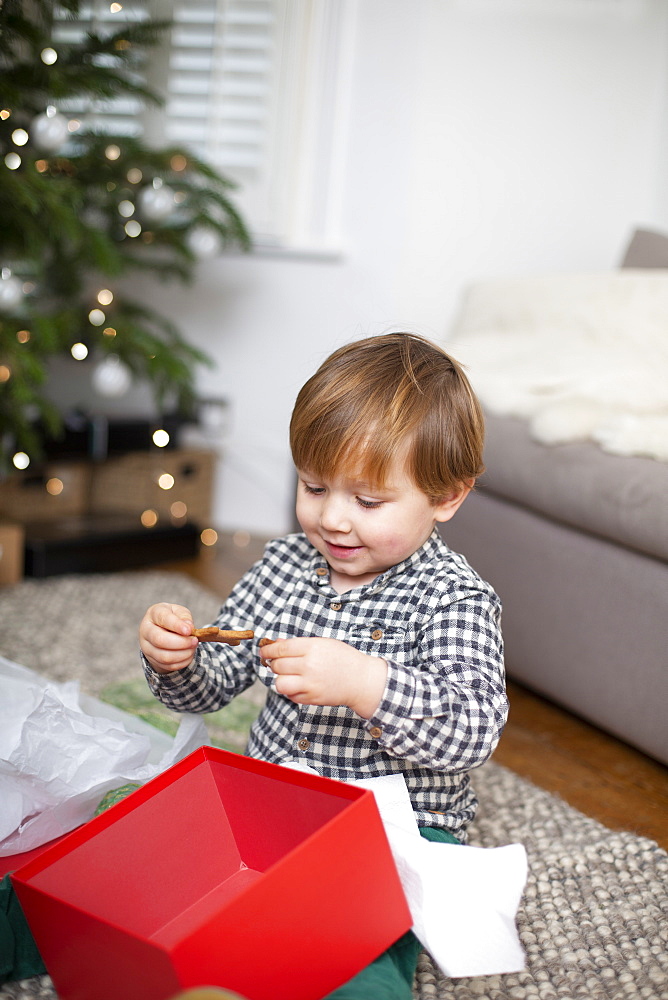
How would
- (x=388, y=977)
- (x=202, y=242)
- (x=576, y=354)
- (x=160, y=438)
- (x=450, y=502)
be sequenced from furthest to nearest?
(x=160, y=438) < (x=202, y=242) < (x=576, y=354) < (x=450, y=502) < (x=388, y=977)

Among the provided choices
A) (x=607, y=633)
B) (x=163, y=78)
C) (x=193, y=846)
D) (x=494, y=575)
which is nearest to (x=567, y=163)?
(x=163, y=78)

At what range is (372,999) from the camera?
2.12ft

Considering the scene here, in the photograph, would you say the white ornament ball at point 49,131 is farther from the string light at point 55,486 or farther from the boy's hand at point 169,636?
the boy's hand at point 169,636

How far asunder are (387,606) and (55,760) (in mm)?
355

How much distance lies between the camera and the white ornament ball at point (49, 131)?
1680mm

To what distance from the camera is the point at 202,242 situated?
6.86 feet

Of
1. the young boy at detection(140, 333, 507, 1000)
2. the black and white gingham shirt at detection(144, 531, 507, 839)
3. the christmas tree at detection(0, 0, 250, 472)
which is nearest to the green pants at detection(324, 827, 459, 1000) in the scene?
the young boy at detection(140, 333, 507, 1000)

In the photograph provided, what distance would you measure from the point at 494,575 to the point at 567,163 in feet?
4.27

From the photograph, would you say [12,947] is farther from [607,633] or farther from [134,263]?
[134,263]

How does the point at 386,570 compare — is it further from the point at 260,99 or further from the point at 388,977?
the point at 260,99

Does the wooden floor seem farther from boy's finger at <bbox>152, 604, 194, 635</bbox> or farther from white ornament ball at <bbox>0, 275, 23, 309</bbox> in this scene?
white ornament ball at <bbox>0, 275, 23, 309</bbox>

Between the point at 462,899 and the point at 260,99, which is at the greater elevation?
the point at 260,99

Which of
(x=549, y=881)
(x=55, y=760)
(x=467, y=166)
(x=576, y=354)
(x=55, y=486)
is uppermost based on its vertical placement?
(x=467, y=166)

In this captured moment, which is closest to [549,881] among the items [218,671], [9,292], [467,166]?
[218,671]
